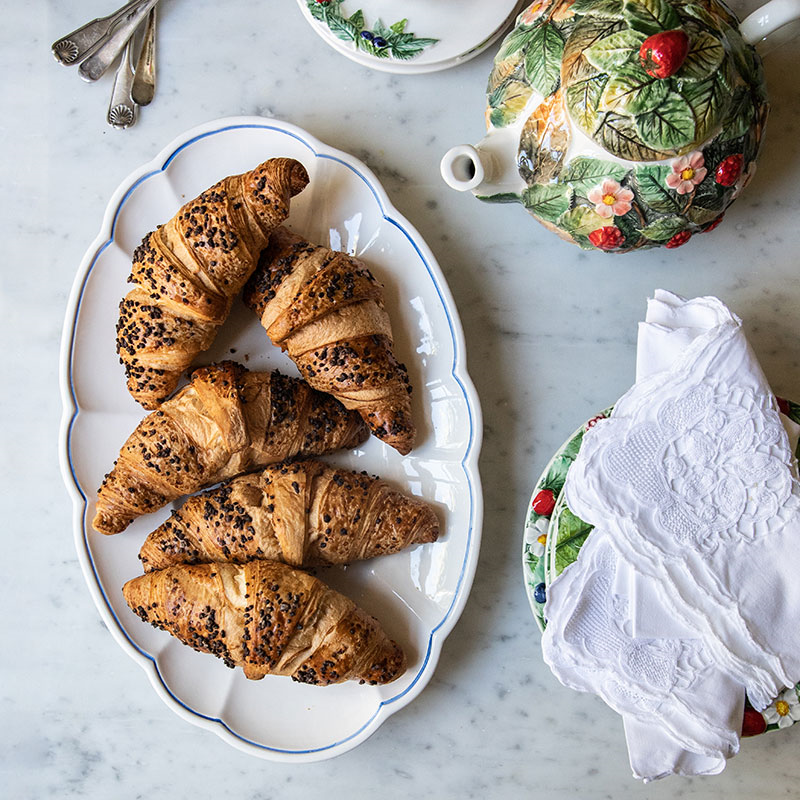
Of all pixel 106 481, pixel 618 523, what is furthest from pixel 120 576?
pixel 618 523

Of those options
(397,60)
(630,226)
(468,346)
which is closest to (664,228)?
(630,226)

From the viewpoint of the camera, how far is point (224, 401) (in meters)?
A: 1.16

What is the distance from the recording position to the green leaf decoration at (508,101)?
962 mm

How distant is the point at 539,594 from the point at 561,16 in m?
0.73

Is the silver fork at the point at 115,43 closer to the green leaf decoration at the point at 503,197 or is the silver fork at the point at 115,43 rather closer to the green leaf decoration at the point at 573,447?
the green leaf decoration at the point at 503,197

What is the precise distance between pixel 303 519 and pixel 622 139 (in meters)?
0.65

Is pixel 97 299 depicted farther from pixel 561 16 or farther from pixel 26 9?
pixel 561 16

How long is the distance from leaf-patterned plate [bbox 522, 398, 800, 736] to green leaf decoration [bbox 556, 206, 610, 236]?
26cm

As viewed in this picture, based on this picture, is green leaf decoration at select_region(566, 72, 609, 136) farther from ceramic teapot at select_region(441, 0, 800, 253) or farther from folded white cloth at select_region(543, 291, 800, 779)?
folded white cloth at select_region(543, 291, 800, 779)

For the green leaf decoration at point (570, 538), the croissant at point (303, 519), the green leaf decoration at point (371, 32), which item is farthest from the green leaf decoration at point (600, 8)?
the croissant at point (303, 519)

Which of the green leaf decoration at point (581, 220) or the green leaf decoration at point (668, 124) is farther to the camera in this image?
the green leaf decoration at point (581, 220)

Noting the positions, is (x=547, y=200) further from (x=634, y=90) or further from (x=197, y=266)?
(x=197, y=266)

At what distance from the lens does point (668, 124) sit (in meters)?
0.88

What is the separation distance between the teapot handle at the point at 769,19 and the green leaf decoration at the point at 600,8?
0.15 meters
